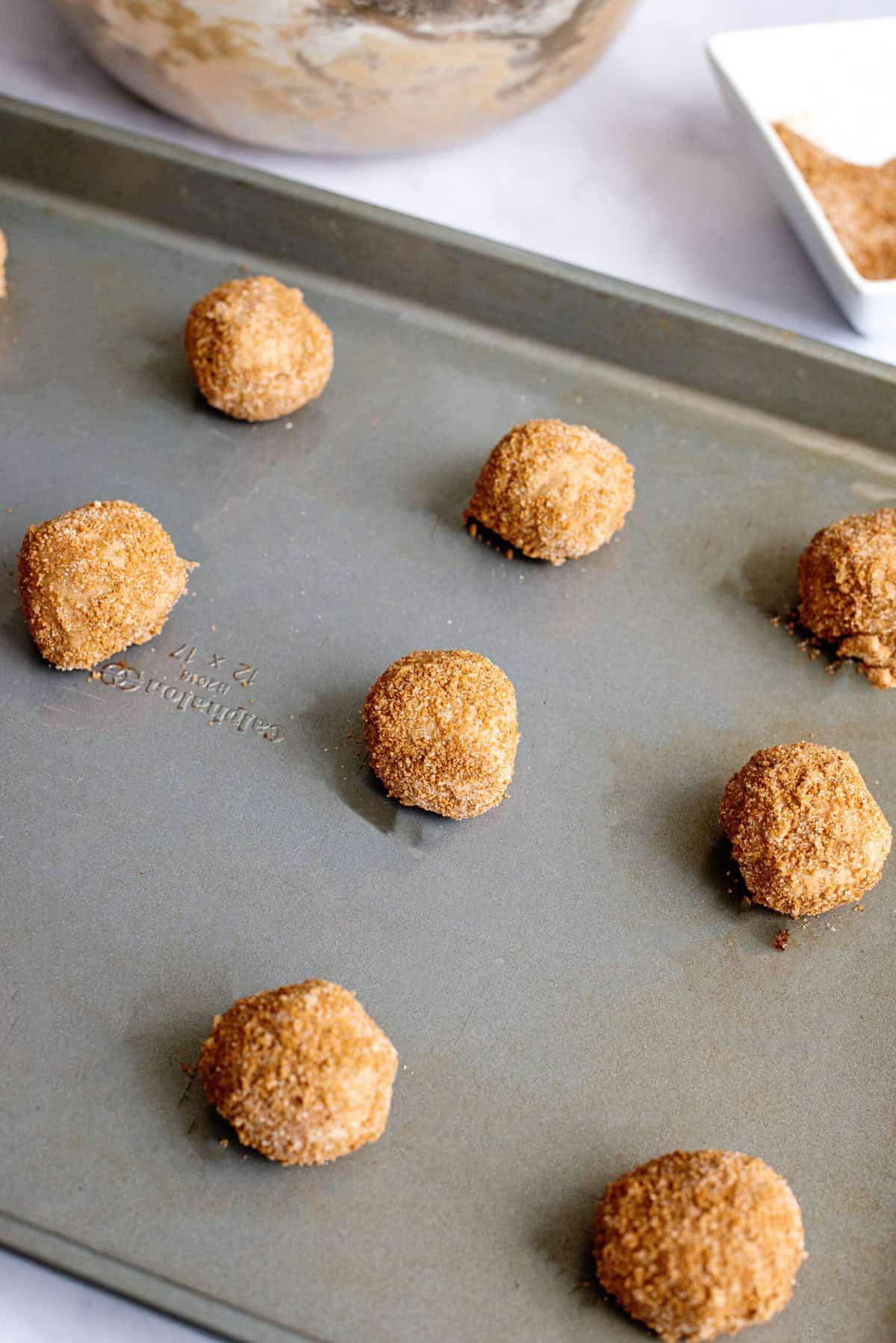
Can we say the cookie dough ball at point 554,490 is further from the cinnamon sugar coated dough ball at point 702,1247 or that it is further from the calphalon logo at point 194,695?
the cinnamon sugar coated dough ball at point 702,1247

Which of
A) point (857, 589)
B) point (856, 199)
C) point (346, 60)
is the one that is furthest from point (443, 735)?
point (856, 199)

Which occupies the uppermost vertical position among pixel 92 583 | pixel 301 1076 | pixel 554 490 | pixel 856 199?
pixel 856 199

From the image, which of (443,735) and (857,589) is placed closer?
(443,735)

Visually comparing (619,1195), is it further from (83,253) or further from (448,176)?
(448,176)

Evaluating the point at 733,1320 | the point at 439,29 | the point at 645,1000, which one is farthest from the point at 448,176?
the point at 733,1320

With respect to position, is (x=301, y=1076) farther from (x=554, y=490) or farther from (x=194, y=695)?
(x=554, y=490)

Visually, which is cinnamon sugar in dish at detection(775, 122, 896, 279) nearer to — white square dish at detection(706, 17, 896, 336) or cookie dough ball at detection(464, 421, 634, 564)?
white square dish at detection(706, 17, 896, 336)

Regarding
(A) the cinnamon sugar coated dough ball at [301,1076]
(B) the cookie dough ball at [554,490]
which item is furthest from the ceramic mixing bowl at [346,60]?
(A) the cinnamon sugar coated dough ball at [301,1076]
